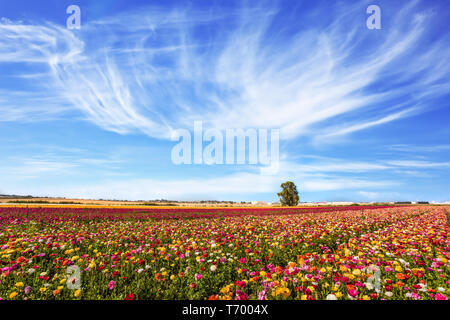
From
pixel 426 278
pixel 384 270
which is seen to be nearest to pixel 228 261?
pixel 384 270

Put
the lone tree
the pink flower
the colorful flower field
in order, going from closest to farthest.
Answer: the pink flower → the colorful flower field → the lone tree

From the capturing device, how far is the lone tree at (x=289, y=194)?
184 feet

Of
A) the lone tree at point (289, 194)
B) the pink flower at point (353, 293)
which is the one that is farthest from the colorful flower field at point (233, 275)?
the lone tree at point (289, 194)

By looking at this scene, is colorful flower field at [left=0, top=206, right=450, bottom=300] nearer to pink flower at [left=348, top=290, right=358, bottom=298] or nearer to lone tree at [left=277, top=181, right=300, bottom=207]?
pink flower at [left=348, top=290, right=358, bottom=298]

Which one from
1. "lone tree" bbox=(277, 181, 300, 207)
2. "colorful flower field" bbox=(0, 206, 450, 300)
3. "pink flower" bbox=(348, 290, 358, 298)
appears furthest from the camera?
"lone tree" bbox=(277, 181, 300, 207)

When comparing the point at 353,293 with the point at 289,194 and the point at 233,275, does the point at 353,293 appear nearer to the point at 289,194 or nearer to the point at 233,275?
the point at 233,275

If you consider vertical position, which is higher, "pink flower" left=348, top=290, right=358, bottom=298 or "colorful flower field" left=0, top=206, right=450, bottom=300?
"pink flower" left=348, top=290, right=358, bottom=298

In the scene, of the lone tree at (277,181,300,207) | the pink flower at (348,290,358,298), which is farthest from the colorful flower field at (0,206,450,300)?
the lone tree at (277,181,300,207)

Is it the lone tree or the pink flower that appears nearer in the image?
the pink flower

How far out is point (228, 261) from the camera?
185 inches

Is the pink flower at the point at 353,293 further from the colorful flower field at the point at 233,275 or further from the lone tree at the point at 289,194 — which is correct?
the lone tree at the point at 289,194

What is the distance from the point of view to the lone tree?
56062mm
